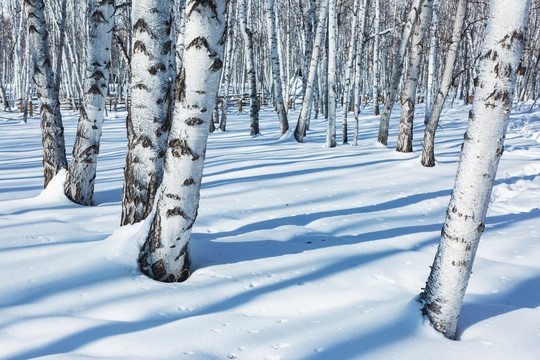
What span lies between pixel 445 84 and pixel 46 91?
6651 millimetres

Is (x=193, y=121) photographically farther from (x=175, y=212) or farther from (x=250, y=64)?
(x=250, y=64)

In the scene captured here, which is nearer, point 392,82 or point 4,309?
point 4,309

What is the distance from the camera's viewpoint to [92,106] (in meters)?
4.64

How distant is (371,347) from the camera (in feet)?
6.81

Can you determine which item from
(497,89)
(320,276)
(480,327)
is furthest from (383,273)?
(497,89)

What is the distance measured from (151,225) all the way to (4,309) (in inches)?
39.5

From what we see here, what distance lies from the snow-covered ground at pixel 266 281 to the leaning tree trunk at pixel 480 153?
337 millimetres

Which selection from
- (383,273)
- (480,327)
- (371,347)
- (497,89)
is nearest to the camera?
(497,89)

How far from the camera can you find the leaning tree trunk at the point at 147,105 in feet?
10.2

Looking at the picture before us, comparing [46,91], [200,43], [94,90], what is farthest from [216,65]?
[46,91]

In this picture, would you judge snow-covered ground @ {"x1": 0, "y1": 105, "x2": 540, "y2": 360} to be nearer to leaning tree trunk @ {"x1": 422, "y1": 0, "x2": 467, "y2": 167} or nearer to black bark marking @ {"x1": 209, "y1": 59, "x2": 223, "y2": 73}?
black bark marking @ {"x1": 209, "y1": 59, "x2": 223, "y2": 73}

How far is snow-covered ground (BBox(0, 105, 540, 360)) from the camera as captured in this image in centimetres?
205

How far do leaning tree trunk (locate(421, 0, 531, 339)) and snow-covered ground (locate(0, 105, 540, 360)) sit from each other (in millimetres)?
337

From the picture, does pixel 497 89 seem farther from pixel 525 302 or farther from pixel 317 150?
pixel 317 150
